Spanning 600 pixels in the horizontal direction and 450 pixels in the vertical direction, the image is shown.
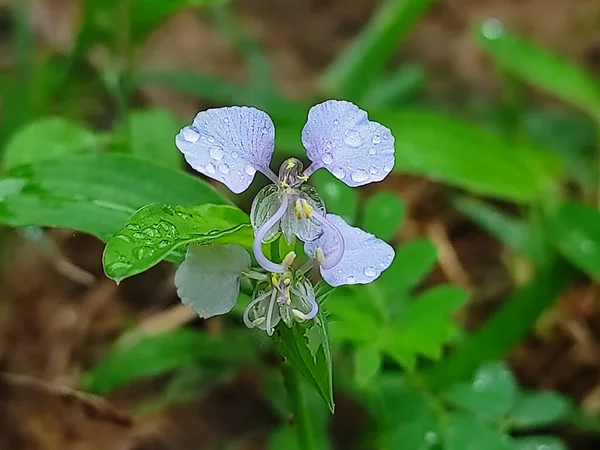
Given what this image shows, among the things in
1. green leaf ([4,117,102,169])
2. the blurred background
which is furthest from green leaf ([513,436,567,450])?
green leaf ([4,117,102,169])

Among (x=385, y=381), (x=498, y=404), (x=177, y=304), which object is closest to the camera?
(x=498, y=404)

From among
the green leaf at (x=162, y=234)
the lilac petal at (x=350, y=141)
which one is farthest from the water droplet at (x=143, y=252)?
the lilac petal at (x=350, y=141)

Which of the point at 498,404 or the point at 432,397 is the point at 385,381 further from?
the point at 498,404

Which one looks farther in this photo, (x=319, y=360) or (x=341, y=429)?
(x=341, y=429)

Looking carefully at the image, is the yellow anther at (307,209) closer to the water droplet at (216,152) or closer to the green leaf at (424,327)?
the water droplet at (216,152)

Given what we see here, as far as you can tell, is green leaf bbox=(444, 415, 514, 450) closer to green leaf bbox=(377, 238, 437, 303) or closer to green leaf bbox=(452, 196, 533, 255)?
green leaf bbox=(377, 238, 437, 303)

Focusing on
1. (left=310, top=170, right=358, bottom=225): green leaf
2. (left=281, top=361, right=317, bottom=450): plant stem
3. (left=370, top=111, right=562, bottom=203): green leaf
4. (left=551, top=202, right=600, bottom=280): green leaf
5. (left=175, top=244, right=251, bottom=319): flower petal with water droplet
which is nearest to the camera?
(left=175, top=244, right=251, bottom=319): flower petal with water droplet

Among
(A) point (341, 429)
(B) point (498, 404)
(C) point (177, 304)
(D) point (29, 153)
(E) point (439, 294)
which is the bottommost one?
(A) point (341, 429)

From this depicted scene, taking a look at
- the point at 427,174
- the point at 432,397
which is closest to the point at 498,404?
the point at 432,397
